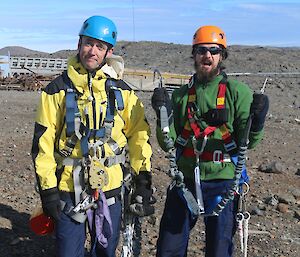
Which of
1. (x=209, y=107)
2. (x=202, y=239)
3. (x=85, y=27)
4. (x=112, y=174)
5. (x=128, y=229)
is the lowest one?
(x=202, y=239)

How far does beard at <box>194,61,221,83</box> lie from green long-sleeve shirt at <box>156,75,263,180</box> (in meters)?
0.03

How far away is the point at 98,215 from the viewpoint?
4828 millimetres

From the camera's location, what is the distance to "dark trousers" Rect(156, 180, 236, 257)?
16.5 ft

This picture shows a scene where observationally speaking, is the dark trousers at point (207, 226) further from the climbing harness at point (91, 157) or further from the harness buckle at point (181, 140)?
the climbing harness at point (91, 157)

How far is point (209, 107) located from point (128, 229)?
52.4 inches

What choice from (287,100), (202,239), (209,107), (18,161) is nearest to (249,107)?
(209,107)

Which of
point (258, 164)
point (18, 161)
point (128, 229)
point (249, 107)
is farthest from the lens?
point (258, 164)

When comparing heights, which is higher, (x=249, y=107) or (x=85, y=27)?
(x=85, y=27)

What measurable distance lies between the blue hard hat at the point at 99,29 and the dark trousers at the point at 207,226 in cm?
144

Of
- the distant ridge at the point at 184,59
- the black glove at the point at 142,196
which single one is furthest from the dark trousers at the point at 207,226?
the distant ridge at the point at 184,59

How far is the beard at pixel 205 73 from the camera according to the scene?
4.91 metres

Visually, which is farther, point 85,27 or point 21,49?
point 21,49

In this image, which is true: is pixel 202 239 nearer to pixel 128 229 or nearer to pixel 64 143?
pixel 128 229

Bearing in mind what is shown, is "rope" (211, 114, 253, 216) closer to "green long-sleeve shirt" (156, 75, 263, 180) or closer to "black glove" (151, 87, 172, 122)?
"green long-sleeve shirt" (156, 75, 263, 180)
